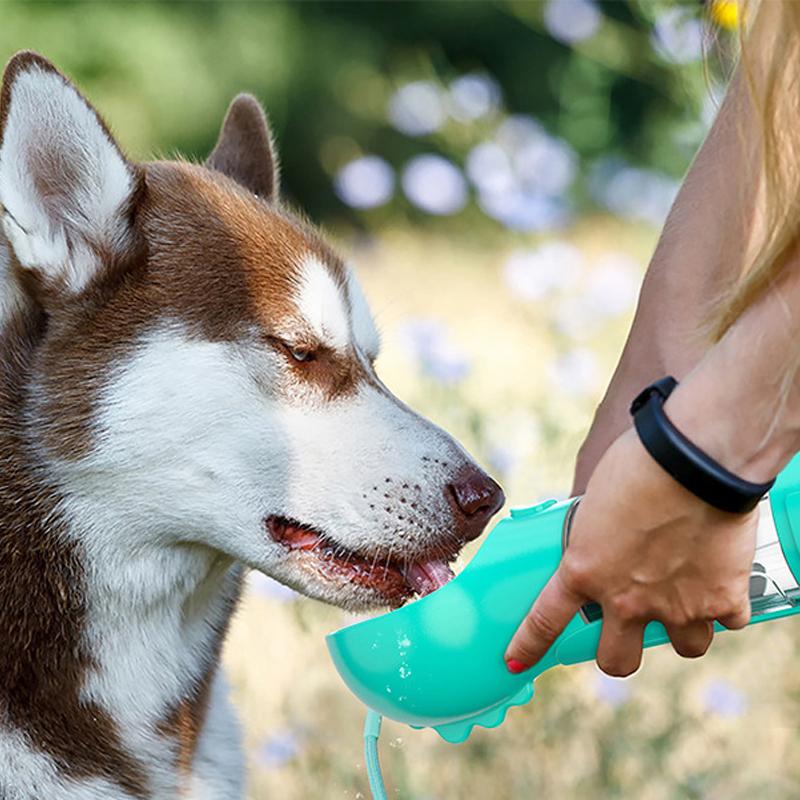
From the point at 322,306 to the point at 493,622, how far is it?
690 mm

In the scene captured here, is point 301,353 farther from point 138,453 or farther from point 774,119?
point 774,119

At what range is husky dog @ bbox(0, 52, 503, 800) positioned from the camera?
236 cm

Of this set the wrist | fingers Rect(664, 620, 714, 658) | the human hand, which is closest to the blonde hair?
the wrist

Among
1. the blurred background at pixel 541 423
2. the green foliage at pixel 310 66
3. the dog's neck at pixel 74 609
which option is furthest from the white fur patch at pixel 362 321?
the green foliage at pixel 310 66

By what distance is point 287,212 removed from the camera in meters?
2.78

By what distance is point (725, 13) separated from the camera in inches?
118

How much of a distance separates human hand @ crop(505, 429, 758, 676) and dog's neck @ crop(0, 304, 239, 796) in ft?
2.59

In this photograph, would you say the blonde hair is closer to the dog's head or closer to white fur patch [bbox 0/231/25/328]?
the dog's head

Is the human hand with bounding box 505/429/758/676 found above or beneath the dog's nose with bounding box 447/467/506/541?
above

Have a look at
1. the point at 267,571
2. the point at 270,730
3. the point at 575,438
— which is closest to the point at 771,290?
the point at 267,571

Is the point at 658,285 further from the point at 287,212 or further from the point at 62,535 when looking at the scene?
the point at 62,535

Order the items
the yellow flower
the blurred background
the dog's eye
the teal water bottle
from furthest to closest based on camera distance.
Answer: the blurred background
the dog's eye
the yellow flower
the teal water bottle

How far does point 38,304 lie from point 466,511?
0.76 m

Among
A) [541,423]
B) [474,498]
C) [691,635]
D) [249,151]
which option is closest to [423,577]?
[474,498]
